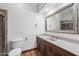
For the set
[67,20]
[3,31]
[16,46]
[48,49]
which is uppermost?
[67,20]

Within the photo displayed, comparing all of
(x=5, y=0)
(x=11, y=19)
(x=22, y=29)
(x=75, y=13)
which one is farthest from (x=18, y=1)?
(x=75, y=13)

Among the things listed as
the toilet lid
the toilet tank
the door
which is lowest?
the toilet lid

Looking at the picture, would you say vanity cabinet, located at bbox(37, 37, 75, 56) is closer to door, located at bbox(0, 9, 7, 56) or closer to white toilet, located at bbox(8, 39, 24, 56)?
white toilet, located at bbox(8, 39, 24, 56)

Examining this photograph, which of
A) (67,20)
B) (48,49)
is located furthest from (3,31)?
(67,20)

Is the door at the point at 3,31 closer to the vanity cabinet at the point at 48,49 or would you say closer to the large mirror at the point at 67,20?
the vanity cabinet at the point at 48,49

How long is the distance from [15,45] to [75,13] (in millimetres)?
1015

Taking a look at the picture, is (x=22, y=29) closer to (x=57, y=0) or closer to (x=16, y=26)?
(x=16, y=26)

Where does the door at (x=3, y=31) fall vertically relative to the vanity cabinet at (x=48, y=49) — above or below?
above

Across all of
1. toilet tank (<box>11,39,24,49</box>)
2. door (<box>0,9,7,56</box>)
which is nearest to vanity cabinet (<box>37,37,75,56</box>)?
toilet tank (<box>11,39,24,49</box>)

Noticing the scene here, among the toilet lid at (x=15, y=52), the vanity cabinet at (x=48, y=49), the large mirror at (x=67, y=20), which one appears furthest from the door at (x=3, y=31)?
the large mirror at (x=67, y=20)

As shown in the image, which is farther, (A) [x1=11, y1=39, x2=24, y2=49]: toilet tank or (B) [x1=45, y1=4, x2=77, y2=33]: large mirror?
(B) [x1=45, y1=4, x2=77, y2=33]: large mirror

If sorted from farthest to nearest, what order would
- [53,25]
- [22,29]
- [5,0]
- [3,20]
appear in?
1. [53,25]
2. [22,29]
3. [3,20]
4. [5,0]

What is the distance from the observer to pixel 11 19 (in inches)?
42.9

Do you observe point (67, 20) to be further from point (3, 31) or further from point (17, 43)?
point (3, 31)
